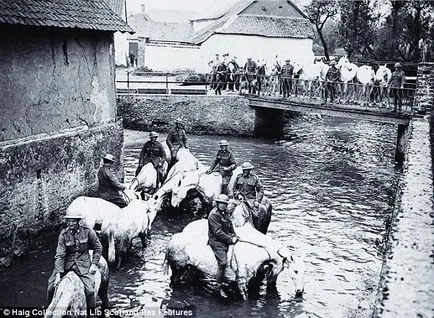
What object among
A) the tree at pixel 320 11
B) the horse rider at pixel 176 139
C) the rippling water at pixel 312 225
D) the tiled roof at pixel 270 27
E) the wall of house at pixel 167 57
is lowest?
the rippling water at pixel 312 225

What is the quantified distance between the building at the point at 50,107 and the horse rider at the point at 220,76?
578 inches

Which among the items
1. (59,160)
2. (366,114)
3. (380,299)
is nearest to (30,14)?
(59,160)

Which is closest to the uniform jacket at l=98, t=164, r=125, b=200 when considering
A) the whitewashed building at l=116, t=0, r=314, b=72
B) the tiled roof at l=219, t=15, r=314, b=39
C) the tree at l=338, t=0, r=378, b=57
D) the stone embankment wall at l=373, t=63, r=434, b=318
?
the stone embankment wall at l=373, t=63, r=434, b=318

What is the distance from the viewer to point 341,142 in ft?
97.8

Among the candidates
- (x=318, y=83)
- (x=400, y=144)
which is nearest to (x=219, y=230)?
(x=400, y=144)

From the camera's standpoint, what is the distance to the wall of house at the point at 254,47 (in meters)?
47.3

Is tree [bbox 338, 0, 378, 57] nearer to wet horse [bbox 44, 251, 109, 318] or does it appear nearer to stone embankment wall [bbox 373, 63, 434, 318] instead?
stone embankment wall [bbox 373, 63, 434, 318]

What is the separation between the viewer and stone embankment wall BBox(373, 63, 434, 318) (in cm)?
348

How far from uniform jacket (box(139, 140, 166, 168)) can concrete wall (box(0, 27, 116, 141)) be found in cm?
171

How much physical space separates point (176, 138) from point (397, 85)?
1190cm

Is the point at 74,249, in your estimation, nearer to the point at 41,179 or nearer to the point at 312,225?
the point at 41,179

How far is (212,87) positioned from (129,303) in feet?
78.7

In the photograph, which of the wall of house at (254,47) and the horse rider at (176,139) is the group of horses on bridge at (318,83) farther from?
the wall of house at (254,47)

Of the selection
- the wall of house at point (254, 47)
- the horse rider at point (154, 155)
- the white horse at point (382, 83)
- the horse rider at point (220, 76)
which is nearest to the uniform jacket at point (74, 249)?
the horse rider at point (154, 155)
